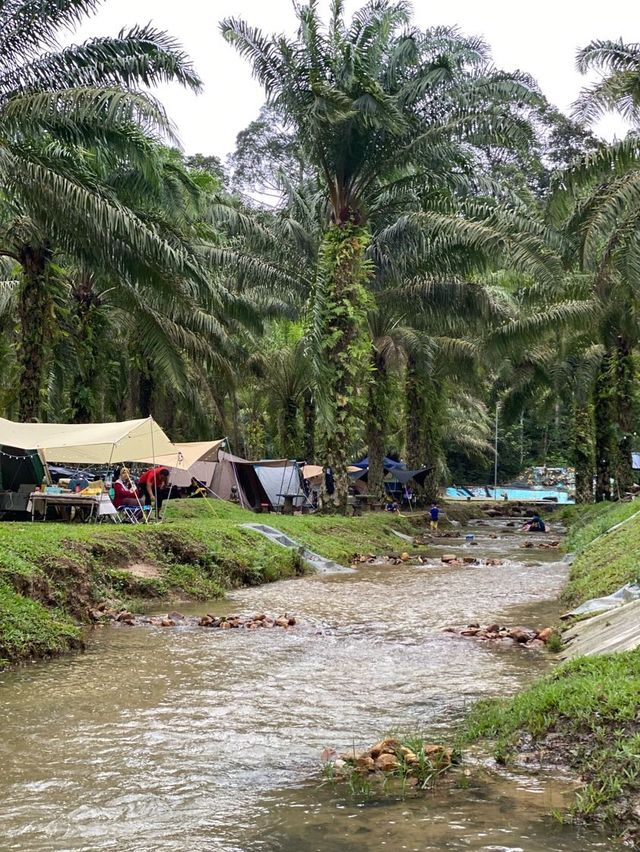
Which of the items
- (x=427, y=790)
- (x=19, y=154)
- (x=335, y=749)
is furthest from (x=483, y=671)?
(x=19, y=154)

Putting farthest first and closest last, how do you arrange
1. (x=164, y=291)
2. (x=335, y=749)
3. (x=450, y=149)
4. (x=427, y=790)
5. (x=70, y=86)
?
(x=450, y=149) < (x=164, y=291) < (x=70, y=86) < (x=335, y=749) < (x=427, y=790)

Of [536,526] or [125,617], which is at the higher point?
[536,526]

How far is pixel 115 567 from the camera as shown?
38.3 feet

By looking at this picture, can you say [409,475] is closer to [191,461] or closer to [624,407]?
[624,407]

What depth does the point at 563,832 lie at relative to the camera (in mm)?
3846

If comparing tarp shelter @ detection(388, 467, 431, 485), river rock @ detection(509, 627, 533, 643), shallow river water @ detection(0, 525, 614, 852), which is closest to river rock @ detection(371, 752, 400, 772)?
shallow river water @ detection(0, 525, 614, 852)

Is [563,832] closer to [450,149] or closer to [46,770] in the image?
[46,770]

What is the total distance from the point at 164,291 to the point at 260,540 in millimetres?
4587

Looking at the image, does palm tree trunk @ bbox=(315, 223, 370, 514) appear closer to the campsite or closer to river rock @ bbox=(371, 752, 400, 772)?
the campsite

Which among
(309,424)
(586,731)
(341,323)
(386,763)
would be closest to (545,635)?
(586,731)

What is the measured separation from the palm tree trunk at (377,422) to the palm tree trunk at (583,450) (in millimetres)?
7970

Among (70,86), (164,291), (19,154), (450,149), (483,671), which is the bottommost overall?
(483,671)

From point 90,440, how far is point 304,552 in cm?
446

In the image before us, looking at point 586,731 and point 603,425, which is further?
point 603,425
